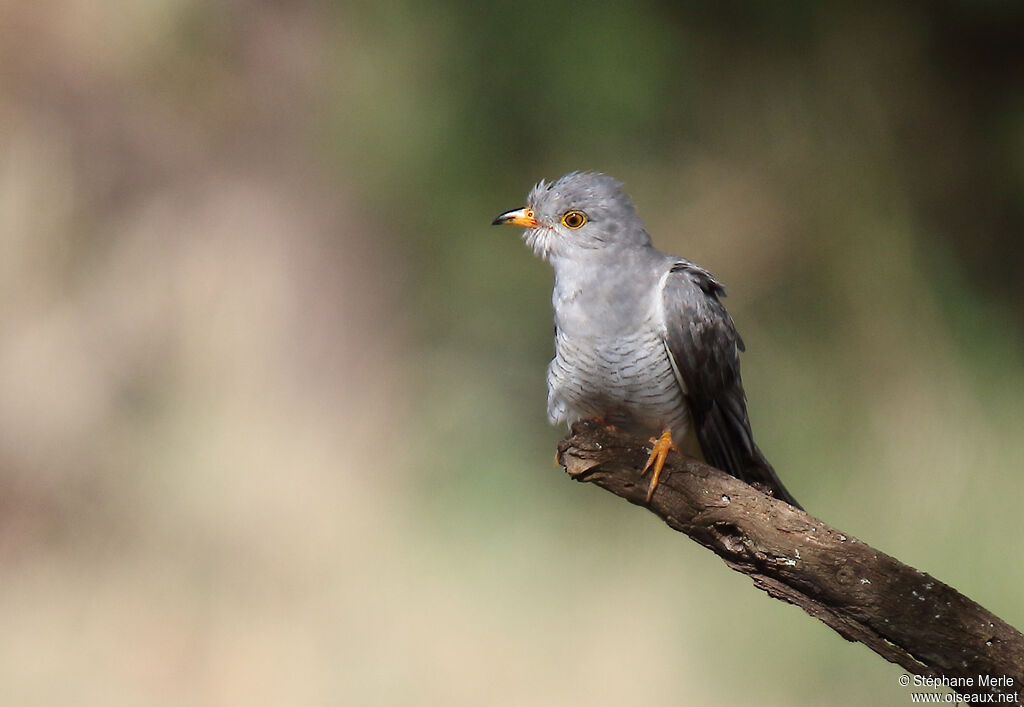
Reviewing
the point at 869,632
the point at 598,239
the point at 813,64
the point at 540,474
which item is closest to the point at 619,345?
the point at 598,239

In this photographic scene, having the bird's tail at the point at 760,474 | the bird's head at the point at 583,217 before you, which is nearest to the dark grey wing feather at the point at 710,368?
the bird's tail at the point at 760,474

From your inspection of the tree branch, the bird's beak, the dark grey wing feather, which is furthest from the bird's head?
the tree branch

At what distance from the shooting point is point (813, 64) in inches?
181

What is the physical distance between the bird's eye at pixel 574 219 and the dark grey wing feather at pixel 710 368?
26 cm

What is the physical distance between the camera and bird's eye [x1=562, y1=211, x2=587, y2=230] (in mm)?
2410

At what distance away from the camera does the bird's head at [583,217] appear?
239cm

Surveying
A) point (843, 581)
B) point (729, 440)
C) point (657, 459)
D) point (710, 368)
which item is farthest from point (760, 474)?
point (843, 581)

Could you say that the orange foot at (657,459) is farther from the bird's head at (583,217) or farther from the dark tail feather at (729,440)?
the bird's head at (583,217)

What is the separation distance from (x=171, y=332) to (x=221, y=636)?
1.51 meters

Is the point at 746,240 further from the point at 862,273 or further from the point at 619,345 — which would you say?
the point at 619,345

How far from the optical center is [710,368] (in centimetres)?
233

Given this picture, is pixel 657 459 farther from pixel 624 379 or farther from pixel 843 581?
pixel 843 581

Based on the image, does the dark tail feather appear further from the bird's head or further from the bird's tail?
the bird's head

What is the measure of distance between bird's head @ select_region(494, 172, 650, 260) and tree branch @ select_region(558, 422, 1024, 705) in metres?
0.60
